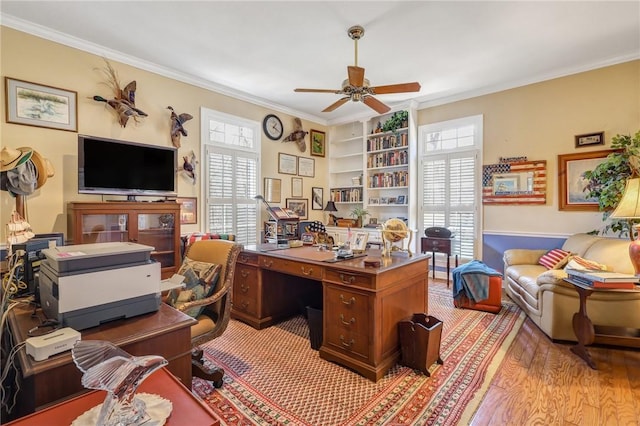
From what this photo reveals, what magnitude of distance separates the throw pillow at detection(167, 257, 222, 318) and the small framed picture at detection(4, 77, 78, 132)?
8.27 ft

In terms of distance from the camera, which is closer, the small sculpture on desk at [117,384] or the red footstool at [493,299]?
the small sculpture on desk at [117,384]

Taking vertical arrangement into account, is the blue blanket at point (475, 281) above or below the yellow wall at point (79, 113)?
below

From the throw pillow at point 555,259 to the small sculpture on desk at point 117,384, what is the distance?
4102 millimetres

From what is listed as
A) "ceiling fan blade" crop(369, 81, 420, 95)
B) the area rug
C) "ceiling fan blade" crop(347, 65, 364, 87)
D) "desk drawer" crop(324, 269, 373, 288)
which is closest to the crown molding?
"ceiling fan blade" crop(347, 65, 364, 87)

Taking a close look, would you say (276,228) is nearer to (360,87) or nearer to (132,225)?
(132,225)

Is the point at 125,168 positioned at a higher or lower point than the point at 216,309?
higher

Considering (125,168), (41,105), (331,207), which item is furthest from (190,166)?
(331,207)

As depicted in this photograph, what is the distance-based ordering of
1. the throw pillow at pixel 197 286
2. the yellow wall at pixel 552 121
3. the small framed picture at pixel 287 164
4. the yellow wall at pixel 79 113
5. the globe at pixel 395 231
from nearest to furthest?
the throw pillow at pixel 197 286 → the globe at pixel 395 231 → the yellow wall at pixel 79 113 → the yellow wall at pixel 552 121 → the small framed picture at pixel 287 164

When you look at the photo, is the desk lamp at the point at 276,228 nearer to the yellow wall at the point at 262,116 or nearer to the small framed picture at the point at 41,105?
the yellow wall at the point at 262,116

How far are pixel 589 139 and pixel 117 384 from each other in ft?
17.4

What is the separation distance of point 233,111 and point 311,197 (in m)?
2.23

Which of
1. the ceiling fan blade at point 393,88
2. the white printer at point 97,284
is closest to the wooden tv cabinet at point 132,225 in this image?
the white printer at point 97,284

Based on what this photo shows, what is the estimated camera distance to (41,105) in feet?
10.4

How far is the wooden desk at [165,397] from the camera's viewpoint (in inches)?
35.0
